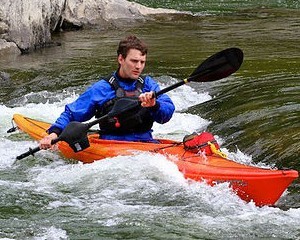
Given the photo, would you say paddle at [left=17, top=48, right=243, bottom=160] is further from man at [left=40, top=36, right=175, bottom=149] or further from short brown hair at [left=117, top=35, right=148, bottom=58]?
short brown hair at [left=117, top=35, right=148, bottom=58]

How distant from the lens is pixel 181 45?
1552 cm

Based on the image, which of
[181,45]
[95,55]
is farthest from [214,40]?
[95,55]

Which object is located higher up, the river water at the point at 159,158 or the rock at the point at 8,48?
the river water at the point at 159,158

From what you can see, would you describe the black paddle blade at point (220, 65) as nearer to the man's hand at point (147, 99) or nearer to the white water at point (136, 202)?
the man's hand at point (147, 99)

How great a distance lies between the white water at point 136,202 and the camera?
5.09 meters

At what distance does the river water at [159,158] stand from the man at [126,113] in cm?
33

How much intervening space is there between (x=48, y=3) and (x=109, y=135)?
10.7m

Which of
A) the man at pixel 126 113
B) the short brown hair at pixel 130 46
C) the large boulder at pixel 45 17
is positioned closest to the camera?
the short brown hair at pixel 130 46

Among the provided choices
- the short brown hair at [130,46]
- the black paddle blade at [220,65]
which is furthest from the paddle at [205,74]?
the short brown hair at [130,46]

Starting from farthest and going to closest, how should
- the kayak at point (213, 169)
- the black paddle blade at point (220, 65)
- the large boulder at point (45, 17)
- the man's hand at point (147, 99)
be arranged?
the large boulder at point (45, 17) → the black paddle blade at point (220, 65) → the man's hand at point (147, 99) → the kayak at point (213, 169)

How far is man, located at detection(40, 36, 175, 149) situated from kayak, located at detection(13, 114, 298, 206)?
0.56 ft

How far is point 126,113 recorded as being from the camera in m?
6.07

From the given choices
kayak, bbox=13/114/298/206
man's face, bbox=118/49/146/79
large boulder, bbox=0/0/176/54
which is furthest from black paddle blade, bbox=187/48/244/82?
large boulder, bbox=0/0/176/54

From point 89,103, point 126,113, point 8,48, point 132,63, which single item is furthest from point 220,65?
point 8,48
